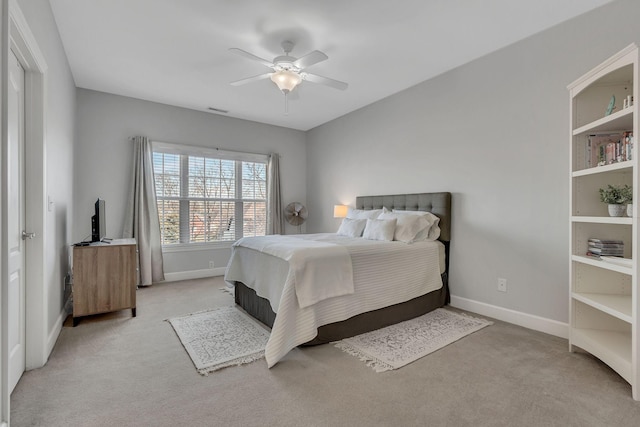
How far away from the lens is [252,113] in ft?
16.5

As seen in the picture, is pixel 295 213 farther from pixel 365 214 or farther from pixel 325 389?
pixel 325 389

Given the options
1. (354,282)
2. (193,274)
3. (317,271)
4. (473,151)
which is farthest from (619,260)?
(193,274)

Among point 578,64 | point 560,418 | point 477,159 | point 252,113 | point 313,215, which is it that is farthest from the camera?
point 313,215

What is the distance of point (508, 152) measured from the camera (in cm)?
298

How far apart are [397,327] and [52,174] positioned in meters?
3.31

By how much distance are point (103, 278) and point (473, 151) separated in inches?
159

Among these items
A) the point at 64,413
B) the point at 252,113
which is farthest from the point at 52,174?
the point at 252,113

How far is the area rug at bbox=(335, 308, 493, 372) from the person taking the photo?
7.30 feet

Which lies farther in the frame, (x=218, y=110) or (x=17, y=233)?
(x=218, y=110)

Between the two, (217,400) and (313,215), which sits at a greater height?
(313,215)

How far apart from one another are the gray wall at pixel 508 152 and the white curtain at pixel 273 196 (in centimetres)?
228

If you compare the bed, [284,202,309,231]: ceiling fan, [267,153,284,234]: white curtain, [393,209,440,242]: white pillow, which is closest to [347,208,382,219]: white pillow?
the bed

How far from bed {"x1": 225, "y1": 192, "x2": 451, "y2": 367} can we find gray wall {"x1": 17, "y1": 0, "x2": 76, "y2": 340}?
5.01 feet

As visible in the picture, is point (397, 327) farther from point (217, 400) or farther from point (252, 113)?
point (252, 113)
